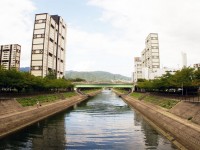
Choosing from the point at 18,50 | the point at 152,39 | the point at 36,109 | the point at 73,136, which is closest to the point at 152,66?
the point at 152,39

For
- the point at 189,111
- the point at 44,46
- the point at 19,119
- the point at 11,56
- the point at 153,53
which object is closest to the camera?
the point at 189,111

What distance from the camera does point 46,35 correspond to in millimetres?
126500

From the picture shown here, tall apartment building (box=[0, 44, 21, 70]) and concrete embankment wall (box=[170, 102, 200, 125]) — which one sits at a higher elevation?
tall apartment building (box=[0, 44, 21, 70])

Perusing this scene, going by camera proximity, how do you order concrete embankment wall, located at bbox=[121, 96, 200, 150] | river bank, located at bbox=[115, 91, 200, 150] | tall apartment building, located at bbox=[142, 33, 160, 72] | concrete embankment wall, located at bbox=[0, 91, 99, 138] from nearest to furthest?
concrete embankment wall, located at bbox=[121, 96, 200, 150], river bank, located at bbox=[115, 91, 200, 150], concrete embankment wall, located at bbox=[0, 91, 99, 138], tall apartment building, located at bbox=[142, 33, 160, 72]

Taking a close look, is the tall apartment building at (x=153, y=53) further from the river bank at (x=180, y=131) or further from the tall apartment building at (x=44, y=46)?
the river bank at (x=180, y=131)

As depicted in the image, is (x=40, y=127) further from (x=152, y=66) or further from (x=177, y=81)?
(x=152, y=66)

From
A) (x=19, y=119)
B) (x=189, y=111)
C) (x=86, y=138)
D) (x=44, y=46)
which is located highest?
(x=44, y=46)

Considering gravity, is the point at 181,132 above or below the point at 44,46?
below

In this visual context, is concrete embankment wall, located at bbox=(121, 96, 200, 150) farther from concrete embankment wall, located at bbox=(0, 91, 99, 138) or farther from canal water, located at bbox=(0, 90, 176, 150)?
concrete embankment wall, located at bbox=(0, 91, 99, 138)

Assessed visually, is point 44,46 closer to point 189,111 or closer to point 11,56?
point 11,56

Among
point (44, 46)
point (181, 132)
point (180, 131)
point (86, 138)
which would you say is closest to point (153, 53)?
point (44, 46)

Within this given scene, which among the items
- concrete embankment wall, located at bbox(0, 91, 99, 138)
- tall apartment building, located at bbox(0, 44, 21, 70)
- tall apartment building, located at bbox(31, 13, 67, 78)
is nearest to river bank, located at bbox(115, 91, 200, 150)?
concrete embankment wall, located at bbox(0, 91, 99, 138)

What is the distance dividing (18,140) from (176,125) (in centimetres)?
2411

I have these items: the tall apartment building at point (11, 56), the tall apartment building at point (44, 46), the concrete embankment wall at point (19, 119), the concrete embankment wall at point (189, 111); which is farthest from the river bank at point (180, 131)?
the tall apartment building at point (11, 56)
